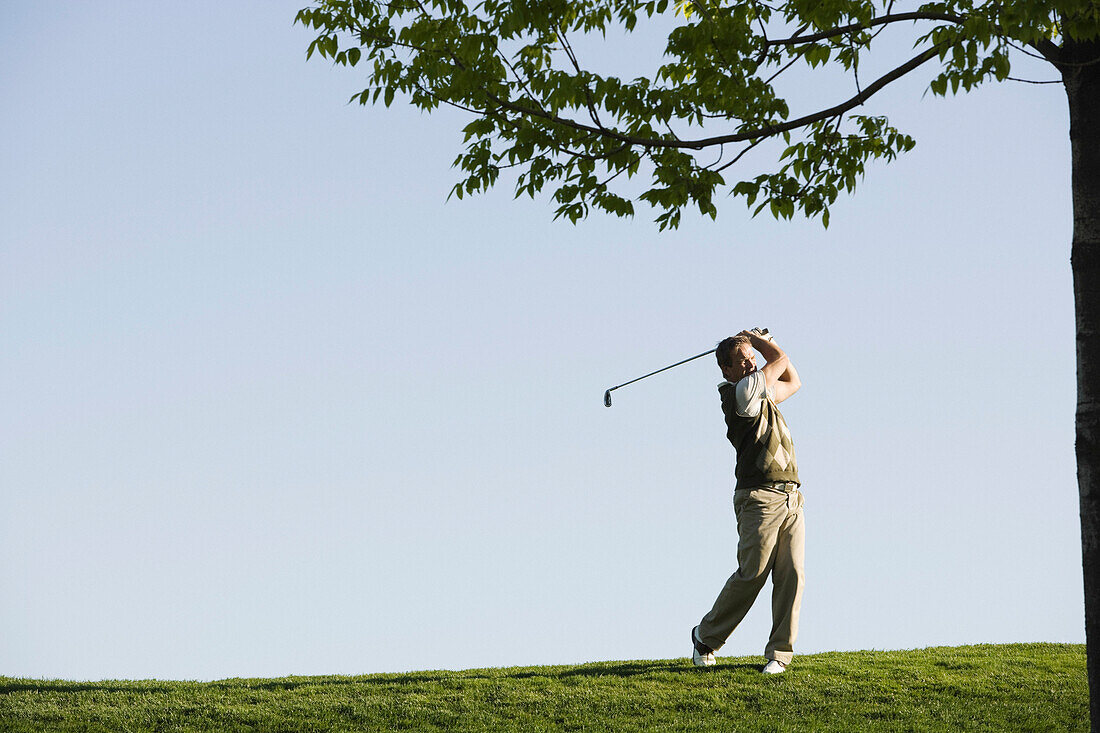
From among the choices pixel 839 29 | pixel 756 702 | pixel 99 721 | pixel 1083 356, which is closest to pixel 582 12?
pixel 839 29

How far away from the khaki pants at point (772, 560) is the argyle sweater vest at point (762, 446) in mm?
100

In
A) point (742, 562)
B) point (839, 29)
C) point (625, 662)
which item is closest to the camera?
point (839, 29)

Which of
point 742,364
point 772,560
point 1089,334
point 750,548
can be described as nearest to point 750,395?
point 742,364

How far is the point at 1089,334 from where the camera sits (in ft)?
21.8

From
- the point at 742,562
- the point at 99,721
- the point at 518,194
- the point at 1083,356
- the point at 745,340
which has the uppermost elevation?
the point at 518,194

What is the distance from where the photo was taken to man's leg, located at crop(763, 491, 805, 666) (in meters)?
8.84

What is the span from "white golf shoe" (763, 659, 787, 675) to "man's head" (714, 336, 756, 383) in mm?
2223

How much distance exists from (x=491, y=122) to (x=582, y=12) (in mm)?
1143

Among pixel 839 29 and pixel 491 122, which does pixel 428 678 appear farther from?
pixel 839 29

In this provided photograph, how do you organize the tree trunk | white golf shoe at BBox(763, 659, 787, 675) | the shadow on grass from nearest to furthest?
1. the tree trunk
2. white golf shoe at BBox(763, 659, 787, 675)
3. the shadow on grass

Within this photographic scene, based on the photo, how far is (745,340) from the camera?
9016mm

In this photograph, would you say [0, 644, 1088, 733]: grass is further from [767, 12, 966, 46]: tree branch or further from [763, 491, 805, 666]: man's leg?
[767, 12, 966, 46]: tree branch

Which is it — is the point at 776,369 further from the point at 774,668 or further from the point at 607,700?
the point at 607,700

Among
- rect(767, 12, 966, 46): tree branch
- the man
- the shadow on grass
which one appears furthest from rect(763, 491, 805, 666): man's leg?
rect(767, 12, 966, 46): tree branch
